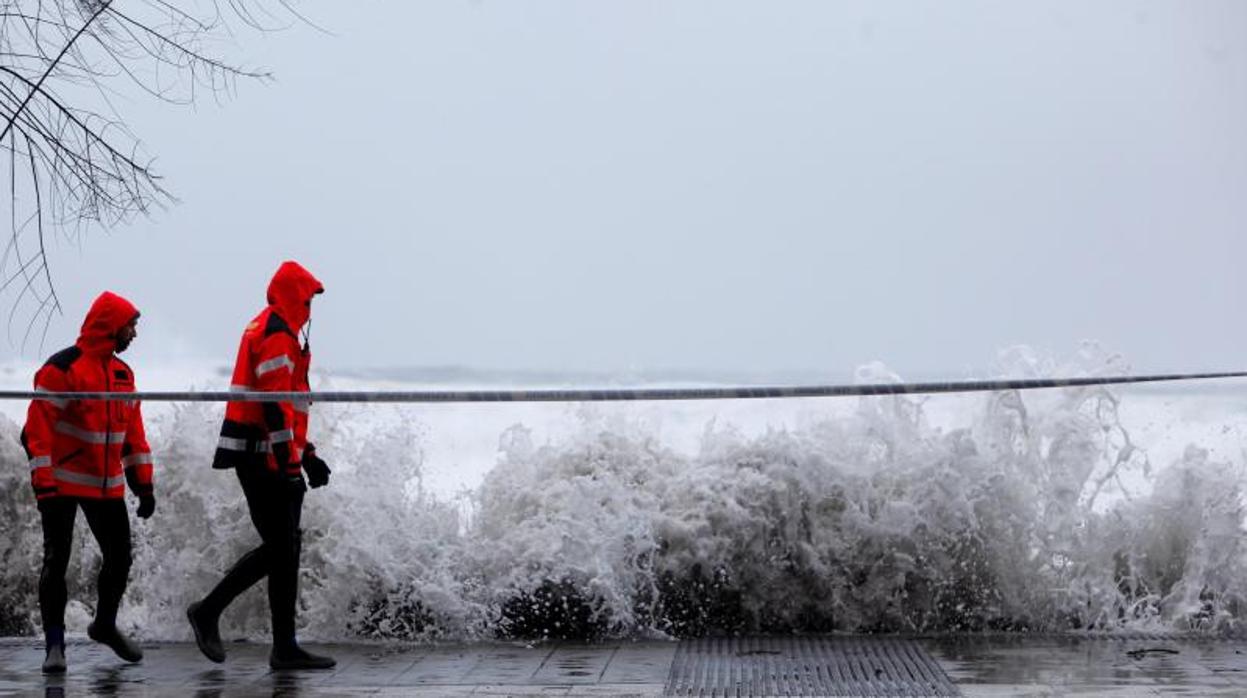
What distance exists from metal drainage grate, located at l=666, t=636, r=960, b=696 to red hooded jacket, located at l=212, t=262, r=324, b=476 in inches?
82.5

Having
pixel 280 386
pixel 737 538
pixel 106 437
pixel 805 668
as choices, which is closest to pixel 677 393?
pixel 805 668

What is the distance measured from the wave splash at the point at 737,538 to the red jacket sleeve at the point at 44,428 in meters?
Result: 1.73

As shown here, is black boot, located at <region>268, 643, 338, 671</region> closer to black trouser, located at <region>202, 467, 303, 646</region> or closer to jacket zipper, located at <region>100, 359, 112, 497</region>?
black trouser, located at <region>202, 467, 303, 646</region>

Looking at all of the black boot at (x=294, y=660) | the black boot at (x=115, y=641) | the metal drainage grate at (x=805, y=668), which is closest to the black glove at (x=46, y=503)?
the black boot at (x=115, y=641)

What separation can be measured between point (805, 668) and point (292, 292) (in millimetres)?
3009

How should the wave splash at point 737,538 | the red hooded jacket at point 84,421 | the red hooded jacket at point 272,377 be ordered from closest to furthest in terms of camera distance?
the red hooded jacket at point 272,377 < the red hooded jacket at point 84,421 < the wave splash at point 737,538

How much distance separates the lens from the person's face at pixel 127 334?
376 inches

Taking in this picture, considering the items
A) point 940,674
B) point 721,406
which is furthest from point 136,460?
point 721,406

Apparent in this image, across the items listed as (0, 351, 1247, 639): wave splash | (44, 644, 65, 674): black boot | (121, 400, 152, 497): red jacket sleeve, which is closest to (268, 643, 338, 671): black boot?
(44, 644, 65, 674): black boot

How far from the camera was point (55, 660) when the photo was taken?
9.14 m

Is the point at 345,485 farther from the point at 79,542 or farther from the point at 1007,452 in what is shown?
the point at 1007,452

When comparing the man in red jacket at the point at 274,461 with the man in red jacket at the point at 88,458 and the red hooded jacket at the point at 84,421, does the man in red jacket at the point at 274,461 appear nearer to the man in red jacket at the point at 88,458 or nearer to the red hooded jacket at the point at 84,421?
the man in red jacket at the point at 88,458

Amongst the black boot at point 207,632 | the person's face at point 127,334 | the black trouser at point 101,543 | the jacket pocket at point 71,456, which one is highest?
the person's face at point 127,334

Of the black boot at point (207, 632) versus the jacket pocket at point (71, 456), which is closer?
the black boot at point (207, 632)
